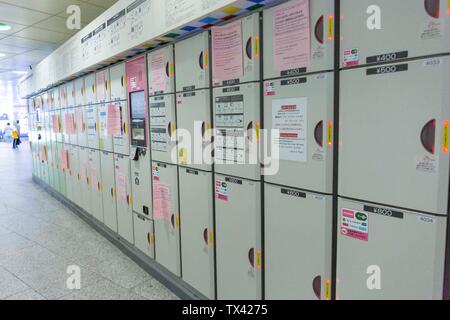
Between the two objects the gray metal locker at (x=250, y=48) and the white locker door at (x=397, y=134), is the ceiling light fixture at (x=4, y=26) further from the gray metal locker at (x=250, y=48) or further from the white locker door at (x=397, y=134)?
A: the white locker door at (x=397, y=134)

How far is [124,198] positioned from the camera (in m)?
3.42

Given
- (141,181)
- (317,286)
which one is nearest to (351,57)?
(317,286)

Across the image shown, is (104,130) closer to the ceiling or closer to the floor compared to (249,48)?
closer to the floor

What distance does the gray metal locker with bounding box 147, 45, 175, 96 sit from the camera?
96.8 inches

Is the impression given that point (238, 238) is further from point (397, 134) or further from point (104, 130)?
point (104, 130)

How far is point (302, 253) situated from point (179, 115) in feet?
4.44

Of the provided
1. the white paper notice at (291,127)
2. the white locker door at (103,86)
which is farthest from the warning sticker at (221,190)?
the white locker door at (103,86)

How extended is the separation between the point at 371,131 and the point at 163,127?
5.62 ft

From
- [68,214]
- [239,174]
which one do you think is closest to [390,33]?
[239,174]

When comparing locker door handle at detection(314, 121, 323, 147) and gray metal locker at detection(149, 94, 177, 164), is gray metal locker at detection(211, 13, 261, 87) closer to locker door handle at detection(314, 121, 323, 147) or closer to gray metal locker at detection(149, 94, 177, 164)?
locker door handle at detection(314, 121, 323, 147)

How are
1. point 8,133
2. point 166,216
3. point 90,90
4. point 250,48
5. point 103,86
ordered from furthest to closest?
point 8,133 → point 90,90 → point 103,86 → point 166,216 → point 250,48

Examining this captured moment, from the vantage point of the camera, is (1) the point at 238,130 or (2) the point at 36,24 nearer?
(1) the point at 238,130

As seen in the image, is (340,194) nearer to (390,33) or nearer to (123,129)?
(390,33)

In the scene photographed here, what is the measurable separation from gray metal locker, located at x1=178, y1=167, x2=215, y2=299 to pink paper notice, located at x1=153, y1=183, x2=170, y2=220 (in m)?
0.21
